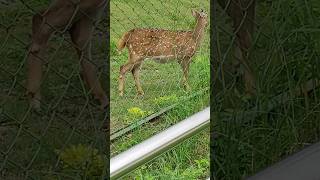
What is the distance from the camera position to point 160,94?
3.32 meters

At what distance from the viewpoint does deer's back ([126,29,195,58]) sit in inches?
128

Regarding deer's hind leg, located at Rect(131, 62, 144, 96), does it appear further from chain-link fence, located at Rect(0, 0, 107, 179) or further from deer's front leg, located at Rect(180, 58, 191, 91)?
chain-link fence, located at Rect(0, 0, 107, 179)

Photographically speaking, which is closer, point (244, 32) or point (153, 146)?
point (153, 146)

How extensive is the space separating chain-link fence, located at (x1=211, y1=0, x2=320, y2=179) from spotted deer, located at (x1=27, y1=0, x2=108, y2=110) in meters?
0.48

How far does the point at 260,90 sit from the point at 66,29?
0.74m

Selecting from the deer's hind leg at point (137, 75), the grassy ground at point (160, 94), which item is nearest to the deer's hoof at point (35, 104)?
the grassy ground at point (160, 94)

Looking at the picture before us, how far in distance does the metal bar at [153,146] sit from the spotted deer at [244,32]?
39cm

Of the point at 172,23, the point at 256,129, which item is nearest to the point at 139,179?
the point at 256,129

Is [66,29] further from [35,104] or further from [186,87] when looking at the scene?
[186,87]

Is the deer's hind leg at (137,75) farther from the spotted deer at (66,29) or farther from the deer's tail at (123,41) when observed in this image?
the spotted deer at (66,29)

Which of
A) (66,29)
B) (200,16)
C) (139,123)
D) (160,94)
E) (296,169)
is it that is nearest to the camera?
(296,169)

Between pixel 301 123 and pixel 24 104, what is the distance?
0.99m

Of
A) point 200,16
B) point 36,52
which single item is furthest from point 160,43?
point 36,52

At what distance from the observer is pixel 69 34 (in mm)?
2322
